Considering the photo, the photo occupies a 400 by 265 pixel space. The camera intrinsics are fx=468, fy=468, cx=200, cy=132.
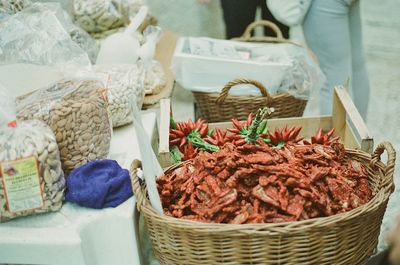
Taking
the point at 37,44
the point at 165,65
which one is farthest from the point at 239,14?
the point at 37,44

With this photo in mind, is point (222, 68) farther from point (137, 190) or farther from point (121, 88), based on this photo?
point (137, 190)

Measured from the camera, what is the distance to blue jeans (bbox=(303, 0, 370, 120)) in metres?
1.88

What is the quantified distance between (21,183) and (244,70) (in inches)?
41.9

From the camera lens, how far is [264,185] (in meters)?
1.01

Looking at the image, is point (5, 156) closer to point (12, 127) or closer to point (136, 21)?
point (12, 127)

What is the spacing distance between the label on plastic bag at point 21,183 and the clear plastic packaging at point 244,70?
948 mm

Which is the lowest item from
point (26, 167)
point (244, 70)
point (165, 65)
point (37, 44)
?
point (165, 65)

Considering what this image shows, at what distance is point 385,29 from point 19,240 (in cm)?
376

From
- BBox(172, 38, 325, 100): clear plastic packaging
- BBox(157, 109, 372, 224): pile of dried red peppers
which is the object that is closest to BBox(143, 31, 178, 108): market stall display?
BBox(172, 38, 325, 100): clear plastic packaging

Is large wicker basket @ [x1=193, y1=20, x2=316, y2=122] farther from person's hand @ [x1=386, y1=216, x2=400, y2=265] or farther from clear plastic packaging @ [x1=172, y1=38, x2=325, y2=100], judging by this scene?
person's hand @ [x1=386, y1=216, x2=400, y2=265]

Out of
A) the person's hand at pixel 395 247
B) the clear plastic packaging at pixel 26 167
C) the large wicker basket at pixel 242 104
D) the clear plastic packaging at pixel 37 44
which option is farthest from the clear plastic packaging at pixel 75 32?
the person's hand at pixel 395 247

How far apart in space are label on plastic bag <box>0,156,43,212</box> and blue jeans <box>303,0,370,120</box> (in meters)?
1.32

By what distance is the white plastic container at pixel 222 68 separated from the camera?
1.84m

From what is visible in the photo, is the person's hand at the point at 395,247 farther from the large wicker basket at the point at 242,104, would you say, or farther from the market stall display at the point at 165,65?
the market stall display at the point at 165,65
